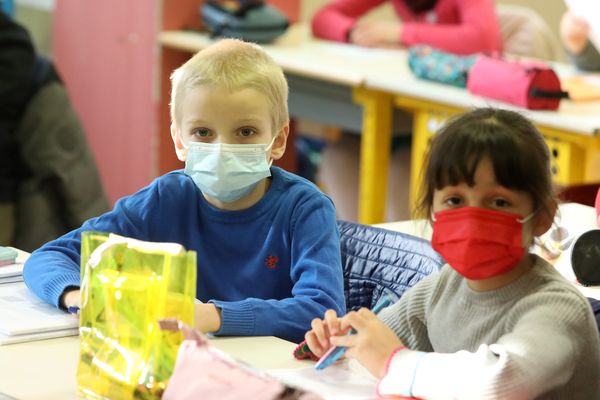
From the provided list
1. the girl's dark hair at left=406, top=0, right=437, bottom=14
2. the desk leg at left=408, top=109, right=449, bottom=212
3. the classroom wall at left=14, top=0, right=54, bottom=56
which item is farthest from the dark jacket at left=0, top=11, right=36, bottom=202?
the girl's dark hair at left=406, top=0, right=437, bottom=14

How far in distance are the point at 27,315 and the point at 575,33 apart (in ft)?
9.67

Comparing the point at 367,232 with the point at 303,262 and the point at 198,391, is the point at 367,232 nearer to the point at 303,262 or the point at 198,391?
the point at 303,262

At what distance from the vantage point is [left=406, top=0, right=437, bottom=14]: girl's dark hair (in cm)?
494

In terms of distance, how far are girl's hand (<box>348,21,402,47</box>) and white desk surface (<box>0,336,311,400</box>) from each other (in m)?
3.10

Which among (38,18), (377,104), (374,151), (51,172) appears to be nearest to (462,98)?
(377,104)

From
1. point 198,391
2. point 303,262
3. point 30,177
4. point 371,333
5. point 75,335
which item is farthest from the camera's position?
point 30,177

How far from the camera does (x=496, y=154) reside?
154 cm

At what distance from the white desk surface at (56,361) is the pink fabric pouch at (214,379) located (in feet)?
0.65

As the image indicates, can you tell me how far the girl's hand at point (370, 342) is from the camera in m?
1.58

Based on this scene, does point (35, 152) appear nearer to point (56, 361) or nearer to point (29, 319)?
point (29, 319)

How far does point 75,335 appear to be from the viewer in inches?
72.9

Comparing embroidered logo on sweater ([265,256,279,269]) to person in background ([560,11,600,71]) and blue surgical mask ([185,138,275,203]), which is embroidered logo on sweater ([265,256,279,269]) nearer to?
blue surgical mask ([185,138,275,203])

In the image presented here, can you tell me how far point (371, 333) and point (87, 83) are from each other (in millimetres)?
4006

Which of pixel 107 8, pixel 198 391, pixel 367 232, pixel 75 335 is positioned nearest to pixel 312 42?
pixel 107 8
